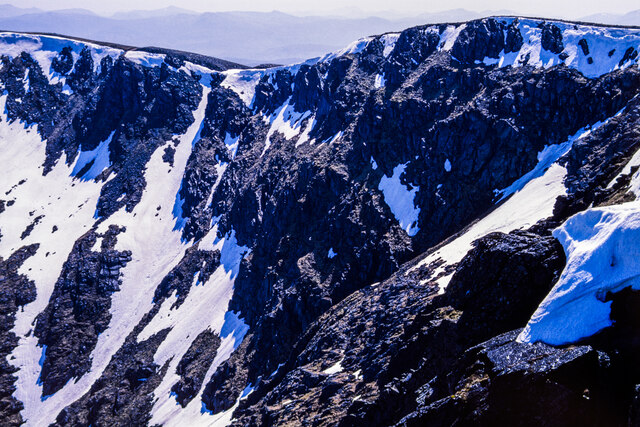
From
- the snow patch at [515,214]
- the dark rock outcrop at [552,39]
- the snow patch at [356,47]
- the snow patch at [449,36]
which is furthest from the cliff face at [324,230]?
the snow patch at [356,47]

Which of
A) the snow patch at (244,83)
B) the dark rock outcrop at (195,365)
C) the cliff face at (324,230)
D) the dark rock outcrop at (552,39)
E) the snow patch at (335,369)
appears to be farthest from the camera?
the snow patch at (244,83)

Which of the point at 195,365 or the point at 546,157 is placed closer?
the point at 546,157

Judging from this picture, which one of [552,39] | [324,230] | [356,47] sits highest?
[356,47]

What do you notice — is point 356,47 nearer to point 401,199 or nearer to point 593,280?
point 401,199

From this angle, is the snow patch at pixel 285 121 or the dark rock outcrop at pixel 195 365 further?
the snow patch at pixel 285 121

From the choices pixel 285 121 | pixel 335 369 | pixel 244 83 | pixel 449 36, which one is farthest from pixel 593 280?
pixel 244 83

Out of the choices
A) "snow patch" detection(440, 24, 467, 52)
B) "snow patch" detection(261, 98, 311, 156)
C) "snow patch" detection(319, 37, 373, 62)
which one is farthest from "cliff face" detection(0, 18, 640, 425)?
"snow patch" detection(319, 37, 373, 62)

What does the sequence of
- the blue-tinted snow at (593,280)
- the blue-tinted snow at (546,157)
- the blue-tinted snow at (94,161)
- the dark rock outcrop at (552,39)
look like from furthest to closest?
1. the blue-tinted snow at (94,161)
2. the dark rock outcrop at (552,39)
3. the blue-tinted snow at (546,157)
4. the blue-tinted snow at (593,280)

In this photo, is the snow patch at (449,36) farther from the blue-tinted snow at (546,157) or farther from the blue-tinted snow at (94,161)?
the blue-tinted snow at (94,161)
